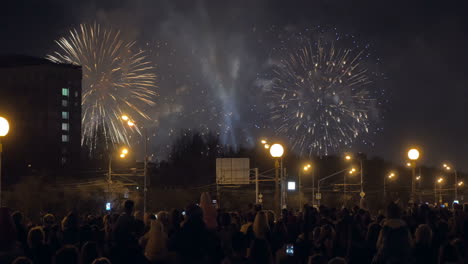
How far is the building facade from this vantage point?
402 ft

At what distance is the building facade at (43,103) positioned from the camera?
122m

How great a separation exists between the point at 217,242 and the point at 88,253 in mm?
1759

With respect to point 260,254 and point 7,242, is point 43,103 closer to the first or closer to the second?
point 7,242

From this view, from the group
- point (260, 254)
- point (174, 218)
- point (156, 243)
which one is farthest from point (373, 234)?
point (156, 243)

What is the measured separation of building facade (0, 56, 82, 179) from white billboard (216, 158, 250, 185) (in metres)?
64.0

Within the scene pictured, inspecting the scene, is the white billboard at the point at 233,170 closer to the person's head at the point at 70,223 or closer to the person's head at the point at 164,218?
the person's head at the point at 164,218

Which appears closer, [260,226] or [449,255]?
[449,255]

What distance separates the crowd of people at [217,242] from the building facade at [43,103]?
353 feet

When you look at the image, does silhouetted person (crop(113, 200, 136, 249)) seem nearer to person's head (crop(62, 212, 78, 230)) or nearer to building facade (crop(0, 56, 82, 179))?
person's head (crop(62, 212, 78, 230))

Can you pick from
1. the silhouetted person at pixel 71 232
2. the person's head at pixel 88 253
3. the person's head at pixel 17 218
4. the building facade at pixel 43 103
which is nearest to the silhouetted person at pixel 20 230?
the person's head at pixel 17 218

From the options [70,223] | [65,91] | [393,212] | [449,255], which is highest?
[65,91]

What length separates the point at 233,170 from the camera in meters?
59.3

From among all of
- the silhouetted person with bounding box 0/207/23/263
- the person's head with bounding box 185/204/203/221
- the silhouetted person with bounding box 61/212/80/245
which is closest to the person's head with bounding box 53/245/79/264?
the silhouetted person with bounding box 0/207/23/263

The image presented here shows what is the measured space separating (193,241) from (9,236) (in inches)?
109
